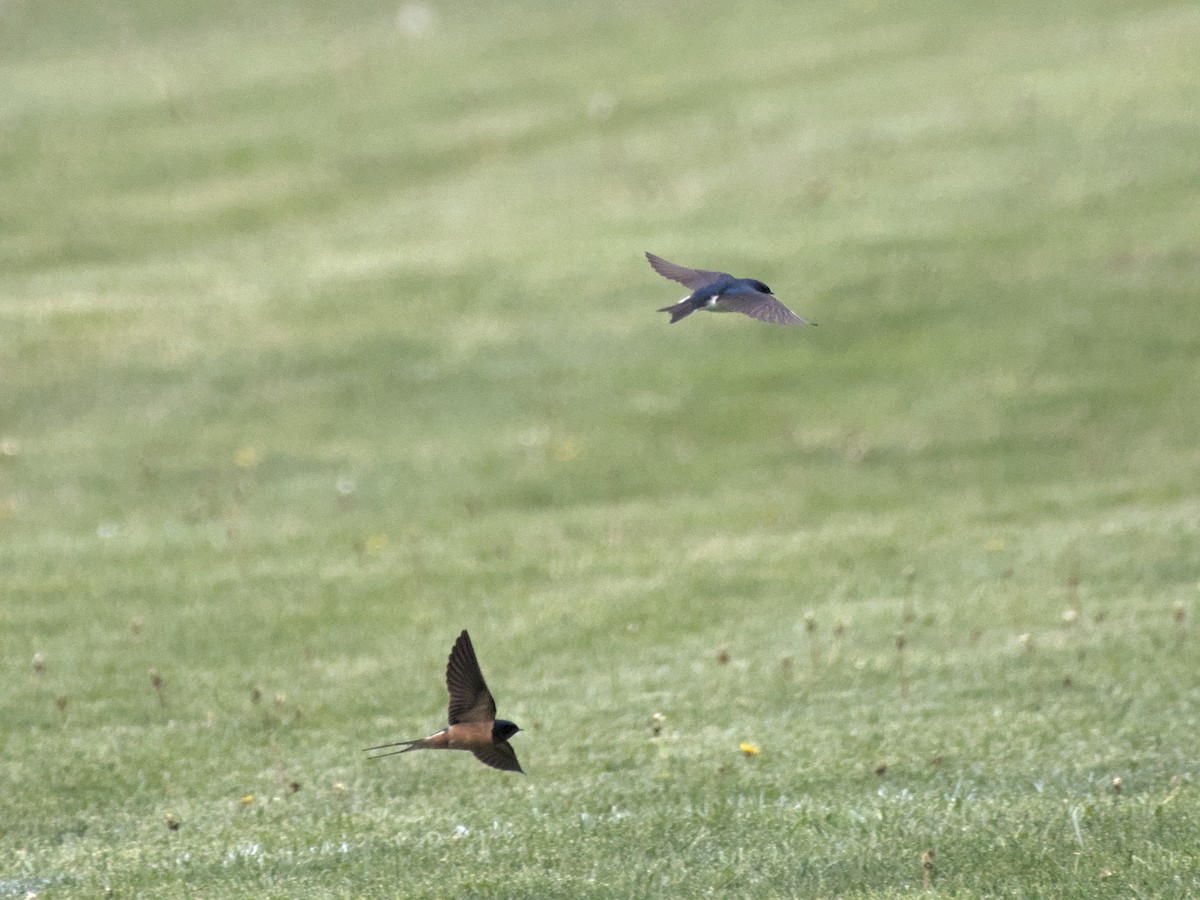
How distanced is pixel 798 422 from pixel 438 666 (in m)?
6.38

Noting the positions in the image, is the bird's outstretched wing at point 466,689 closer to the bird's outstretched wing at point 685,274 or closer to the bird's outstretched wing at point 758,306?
the bird's outstretched wing at point 758,306

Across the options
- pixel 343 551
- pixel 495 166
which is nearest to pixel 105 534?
pixel 343 551

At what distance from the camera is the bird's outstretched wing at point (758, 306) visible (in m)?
6.47

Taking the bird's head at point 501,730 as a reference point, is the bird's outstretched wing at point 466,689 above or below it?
above

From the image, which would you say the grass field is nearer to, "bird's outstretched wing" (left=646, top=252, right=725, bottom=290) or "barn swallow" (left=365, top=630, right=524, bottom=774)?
"barn swallow" (left=365, top=630, right=524, bottom=774)

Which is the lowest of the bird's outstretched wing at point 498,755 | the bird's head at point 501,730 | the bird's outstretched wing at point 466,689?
the bird's outstretched wing at point 498,755

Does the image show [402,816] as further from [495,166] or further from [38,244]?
[495,166]

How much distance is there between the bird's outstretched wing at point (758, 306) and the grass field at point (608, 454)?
87.7 inches

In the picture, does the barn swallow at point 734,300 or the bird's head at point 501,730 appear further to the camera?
the barn swallow at point 734,300

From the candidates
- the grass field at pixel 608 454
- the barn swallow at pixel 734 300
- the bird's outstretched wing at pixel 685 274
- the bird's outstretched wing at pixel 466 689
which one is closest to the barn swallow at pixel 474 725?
the bird's outstretched wing at pixel 466 689

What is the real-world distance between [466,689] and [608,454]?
28.2 feet

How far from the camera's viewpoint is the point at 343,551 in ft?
41.4

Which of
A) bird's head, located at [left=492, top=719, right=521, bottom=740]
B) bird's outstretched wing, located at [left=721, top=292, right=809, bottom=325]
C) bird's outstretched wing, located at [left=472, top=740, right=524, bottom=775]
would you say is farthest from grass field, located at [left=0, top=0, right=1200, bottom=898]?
bird's outstretched wing, located at [left=721, top=292, right=809, bottom=325]

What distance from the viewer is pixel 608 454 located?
584 inches
